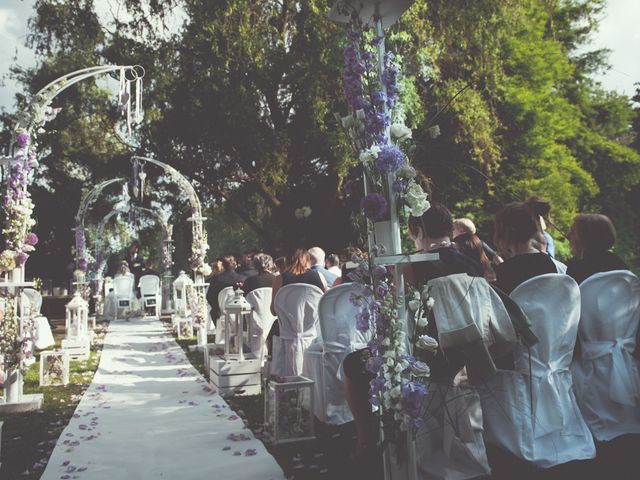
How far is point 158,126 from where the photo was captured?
16.2 meters

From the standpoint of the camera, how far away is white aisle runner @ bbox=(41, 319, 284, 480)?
3764mm

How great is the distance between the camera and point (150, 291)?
61.0 feet

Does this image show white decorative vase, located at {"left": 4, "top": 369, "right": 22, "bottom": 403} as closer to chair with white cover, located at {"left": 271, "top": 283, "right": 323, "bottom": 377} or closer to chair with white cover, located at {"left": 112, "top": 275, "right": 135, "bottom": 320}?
chair with white cover, located at {"left": 271, "top": 283, "right": 323, "bottom": 377}

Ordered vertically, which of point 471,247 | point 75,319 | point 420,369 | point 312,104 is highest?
point 312,104

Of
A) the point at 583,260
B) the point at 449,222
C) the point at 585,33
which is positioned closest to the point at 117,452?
the point at 449,222

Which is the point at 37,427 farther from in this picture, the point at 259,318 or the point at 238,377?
the point at 259,318

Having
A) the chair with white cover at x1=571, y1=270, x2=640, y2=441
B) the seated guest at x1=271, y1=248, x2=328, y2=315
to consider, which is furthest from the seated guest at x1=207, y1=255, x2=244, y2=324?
the chair with white cover at x1=571, y1=270, x2=640, y2=441

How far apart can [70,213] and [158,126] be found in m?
11.2

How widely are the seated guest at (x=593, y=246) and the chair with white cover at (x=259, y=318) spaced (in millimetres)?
4192

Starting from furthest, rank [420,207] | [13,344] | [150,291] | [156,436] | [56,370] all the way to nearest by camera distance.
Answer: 1. [150,291]
2. [56,370]
3. [13,344]
4. [156,436]
5. [420,207]

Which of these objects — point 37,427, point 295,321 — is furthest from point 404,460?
point 37,427

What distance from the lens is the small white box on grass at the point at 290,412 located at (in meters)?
4.31

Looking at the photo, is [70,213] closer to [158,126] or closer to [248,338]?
[158,126]

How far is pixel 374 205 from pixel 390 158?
217 mm
